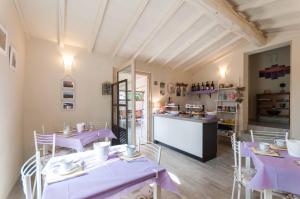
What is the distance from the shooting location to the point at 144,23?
3074 mm

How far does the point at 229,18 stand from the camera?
2.79 m

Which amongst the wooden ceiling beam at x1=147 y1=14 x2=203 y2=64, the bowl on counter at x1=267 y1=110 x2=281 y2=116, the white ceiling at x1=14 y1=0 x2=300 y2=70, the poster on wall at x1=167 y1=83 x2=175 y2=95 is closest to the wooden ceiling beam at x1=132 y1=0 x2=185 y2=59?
the white ceiling at x1=14 y1=0 x2=300 y2=70

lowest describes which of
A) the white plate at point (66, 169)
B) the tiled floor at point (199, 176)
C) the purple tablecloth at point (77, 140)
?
the tiled floor at point (199, 176)

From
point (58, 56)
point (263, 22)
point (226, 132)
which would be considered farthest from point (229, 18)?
point (58, 56)

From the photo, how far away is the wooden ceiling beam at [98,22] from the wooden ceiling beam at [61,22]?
0.51 metres

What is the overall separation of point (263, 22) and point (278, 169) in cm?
332

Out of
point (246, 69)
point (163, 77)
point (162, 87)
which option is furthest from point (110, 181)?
point (246, 69)

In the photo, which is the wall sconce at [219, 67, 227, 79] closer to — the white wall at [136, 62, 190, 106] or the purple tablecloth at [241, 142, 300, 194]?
the white wall at [136, 62, 190, 106]

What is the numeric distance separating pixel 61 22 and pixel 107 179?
281 cm

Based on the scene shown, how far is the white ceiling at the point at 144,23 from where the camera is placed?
8.45 feet

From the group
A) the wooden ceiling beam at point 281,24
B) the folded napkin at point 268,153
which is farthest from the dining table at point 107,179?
the wooden ceiling beam at point 281,24

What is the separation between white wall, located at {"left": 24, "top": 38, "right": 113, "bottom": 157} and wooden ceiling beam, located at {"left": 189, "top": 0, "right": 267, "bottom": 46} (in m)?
2.62

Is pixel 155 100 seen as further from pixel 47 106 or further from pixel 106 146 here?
pixel 106 146

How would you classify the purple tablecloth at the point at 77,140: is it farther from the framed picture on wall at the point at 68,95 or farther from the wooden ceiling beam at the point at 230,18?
the wooden ceiling beam at the point at 230,18
